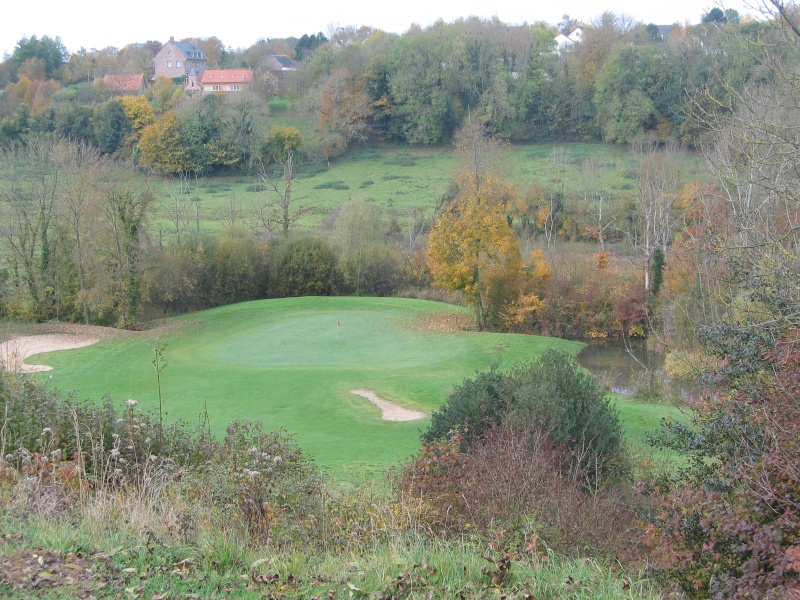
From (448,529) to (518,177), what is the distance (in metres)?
53.9

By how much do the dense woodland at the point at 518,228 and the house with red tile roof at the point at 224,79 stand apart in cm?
1005

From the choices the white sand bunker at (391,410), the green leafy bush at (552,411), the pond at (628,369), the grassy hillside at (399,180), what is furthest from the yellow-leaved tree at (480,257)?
the green leafy bush at (552,411)

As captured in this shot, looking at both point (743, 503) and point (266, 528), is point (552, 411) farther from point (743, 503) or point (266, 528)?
point (266, 528)

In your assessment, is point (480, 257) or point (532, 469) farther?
point (480, 257)

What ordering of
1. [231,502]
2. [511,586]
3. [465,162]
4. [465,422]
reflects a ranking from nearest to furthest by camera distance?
1. [511,586]
2. [231,502]
3. [465,422]
4. [465,162]

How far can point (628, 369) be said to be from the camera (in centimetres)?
3119

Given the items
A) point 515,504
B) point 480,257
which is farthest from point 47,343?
point 515,504

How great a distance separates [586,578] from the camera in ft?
18.4

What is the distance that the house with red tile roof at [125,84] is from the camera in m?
81.0

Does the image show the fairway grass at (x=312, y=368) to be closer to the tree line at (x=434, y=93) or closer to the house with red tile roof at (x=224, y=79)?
the tree line at (x=434, y=93)

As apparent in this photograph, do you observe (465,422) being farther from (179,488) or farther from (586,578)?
(586,578)

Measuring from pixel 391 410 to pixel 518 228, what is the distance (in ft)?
113

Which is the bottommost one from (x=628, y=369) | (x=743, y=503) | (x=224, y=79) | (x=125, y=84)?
(x=628, y=369)

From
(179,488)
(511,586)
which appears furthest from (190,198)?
(511,586)
